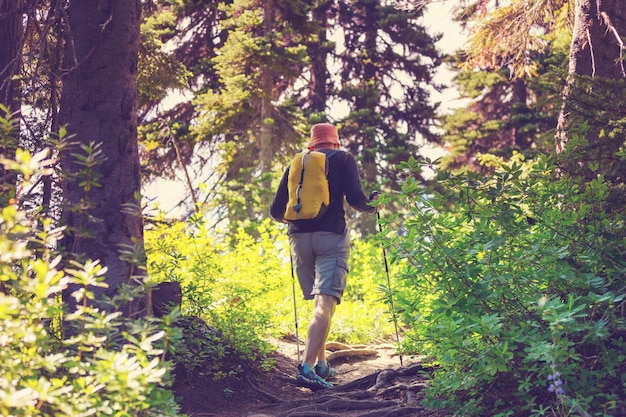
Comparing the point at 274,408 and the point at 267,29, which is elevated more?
the point at 267,29

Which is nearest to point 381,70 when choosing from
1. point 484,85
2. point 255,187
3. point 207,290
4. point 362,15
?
point 362,15

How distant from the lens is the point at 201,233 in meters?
7.16

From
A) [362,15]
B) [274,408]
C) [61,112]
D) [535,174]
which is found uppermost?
[362,15]

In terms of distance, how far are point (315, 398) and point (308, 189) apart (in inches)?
68.0

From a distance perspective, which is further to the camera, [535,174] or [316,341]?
[316,341]

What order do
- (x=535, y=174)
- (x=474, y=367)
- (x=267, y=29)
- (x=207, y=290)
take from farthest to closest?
(x=267, y=29)
(x=207, y=290)
(x=535, y=174)
(x=474, y=367)

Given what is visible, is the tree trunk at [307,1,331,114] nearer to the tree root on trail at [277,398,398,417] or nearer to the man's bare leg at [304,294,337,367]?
the man's bare leg at [304,294,337,367]

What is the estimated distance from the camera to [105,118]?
4992 mm

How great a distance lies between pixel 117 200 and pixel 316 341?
212cm

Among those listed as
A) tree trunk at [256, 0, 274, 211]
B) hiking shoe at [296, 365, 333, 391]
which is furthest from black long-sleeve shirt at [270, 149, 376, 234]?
tree trunk at [256, 0, 274, 211]

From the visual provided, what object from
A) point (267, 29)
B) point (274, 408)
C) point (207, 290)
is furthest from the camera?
point (267, 29)

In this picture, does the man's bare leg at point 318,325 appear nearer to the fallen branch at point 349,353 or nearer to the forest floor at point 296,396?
the forest floor at point 296,396

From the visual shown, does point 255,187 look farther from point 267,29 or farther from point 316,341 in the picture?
point 316,341

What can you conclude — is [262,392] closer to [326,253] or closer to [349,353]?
[326,253]
